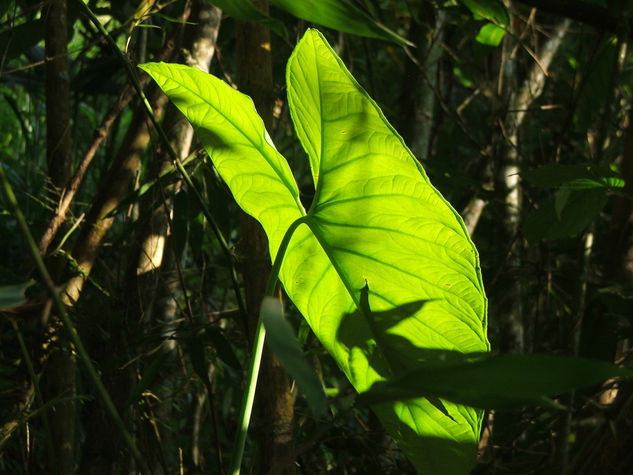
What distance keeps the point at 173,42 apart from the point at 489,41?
0.59 metres

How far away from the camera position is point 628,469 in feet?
2.30

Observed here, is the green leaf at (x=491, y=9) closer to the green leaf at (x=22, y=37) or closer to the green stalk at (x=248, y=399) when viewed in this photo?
the green stalk at (x=248, y=399)

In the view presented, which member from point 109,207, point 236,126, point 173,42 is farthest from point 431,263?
point 173,42

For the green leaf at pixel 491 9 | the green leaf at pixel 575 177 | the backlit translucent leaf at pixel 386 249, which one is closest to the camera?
the backlit translucent leaf at pixel 386 249

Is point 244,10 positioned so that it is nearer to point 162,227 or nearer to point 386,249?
point 386,249

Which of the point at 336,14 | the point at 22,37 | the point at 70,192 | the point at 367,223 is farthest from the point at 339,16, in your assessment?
the point at 22,37

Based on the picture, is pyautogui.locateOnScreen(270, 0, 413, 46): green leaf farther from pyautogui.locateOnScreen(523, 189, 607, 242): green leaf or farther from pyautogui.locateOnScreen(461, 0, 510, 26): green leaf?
pyautogui.locateOnScreen(461, 0, 510, 26): green leaf

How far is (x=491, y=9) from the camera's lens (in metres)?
0.98

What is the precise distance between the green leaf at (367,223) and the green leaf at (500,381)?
32cm

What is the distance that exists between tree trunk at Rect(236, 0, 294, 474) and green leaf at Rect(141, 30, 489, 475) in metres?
0.16

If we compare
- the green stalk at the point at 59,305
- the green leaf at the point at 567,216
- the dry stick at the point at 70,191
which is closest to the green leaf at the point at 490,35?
the green leaf at the point at 567,216

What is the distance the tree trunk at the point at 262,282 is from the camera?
850 mm

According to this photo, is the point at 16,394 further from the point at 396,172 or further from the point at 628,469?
the point at 628,469

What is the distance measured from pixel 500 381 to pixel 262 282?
0.62m
